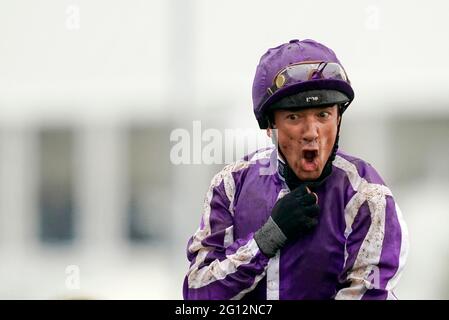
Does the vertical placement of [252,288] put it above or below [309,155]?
below

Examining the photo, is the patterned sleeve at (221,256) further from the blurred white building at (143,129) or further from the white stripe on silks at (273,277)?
the blurred white building at (143,129)

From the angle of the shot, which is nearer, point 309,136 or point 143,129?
point 309,136

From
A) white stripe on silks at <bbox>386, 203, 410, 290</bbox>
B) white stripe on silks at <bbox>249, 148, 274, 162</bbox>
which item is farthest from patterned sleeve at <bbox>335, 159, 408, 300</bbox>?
white stripe on silks at <bbox>249, 148, 274, 162</bbox>

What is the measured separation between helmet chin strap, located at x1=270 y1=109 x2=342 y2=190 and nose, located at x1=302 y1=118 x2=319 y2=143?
2.5 inches

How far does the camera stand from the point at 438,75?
17.0 feet

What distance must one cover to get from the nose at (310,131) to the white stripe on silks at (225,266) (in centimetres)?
24

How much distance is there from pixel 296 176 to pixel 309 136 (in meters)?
0.11

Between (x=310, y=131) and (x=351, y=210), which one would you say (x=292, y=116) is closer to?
(x=310, y=131)

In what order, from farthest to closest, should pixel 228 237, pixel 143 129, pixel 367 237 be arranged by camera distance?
1. pixel 143 129
2. pixel 228 237
3. pixel 367 237

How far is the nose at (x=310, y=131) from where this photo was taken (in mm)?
1711

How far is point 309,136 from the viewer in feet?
5.62

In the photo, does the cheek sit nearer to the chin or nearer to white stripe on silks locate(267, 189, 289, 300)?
the chin

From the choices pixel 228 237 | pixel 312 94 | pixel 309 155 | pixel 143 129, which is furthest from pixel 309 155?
pixel 143 129

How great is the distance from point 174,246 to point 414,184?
184 cm
